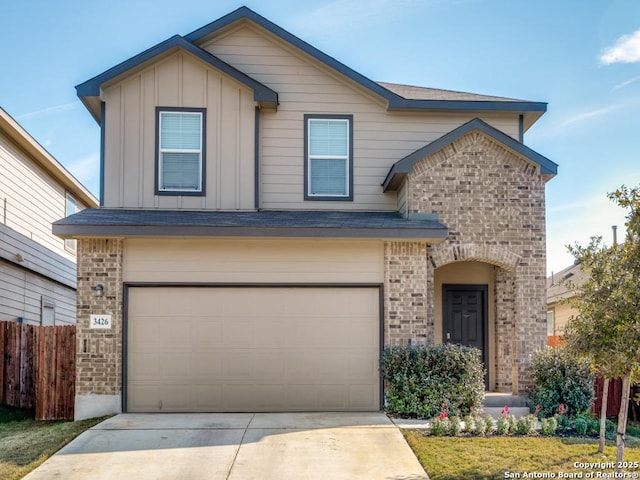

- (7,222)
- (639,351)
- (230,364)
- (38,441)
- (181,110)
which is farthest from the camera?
Result: (7,222)

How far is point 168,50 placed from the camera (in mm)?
12648

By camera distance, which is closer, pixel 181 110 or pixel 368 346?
pixel 368 346

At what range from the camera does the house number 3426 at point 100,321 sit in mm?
11453

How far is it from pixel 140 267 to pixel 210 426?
315 cm

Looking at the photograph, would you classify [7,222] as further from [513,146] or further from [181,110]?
[513,146]

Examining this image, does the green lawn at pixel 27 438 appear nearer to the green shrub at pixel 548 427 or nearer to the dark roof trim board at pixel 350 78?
the dark roof trim board at pixel 350 78

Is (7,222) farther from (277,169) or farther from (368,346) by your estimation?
(368,346)

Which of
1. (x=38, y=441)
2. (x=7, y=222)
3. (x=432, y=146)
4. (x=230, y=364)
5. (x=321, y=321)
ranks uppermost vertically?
(x=432, y=146)

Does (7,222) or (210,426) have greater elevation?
(7,222)

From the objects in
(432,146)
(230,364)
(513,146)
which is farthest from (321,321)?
(513,146)

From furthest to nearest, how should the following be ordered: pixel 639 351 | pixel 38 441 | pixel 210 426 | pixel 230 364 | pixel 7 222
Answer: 1. pixel 7 222
2. pixel 230 364
3. pixel 210 426
4. pixel 38 441
5. pixel 639 351

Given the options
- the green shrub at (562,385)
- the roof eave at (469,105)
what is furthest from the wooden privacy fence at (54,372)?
the green shrub at (562,385)

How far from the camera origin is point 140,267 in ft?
38.2

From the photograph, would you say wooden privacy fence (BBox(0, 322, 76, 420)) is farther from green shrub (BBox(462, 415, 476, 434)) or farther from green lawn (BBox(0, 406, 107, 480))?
green shrub (BBox(462, 415, 476, 434))
